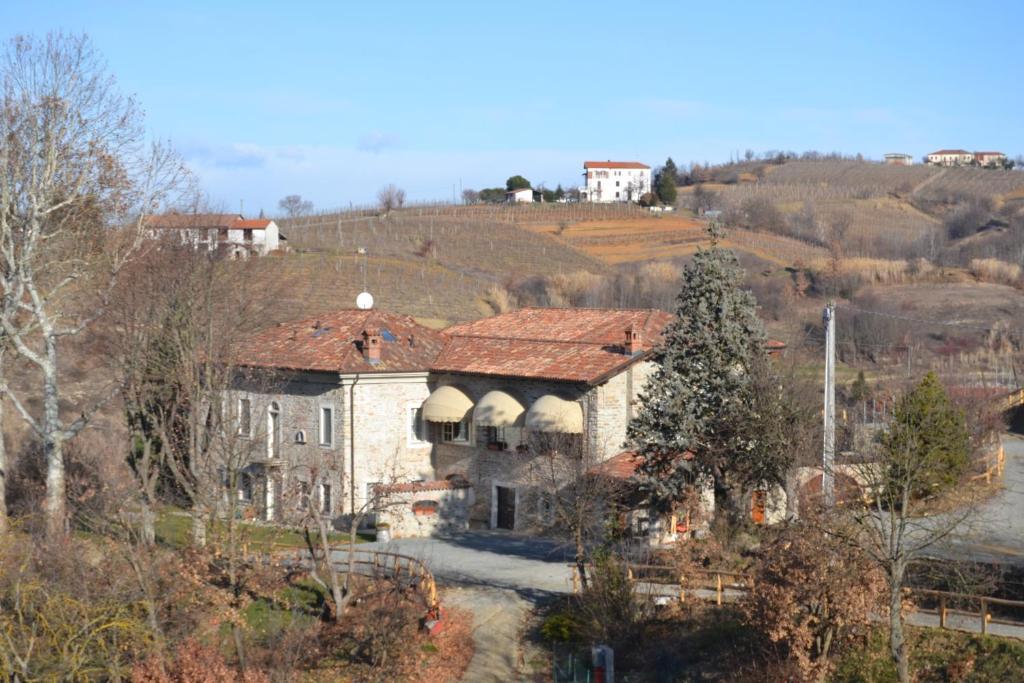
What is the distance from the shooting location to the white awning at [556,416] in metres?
32.6

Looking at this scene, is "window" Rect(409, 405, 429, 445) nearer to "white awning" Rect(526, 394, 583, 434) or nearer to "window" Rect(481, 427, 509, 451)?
"window" Rect(481, 427, 509, 451)

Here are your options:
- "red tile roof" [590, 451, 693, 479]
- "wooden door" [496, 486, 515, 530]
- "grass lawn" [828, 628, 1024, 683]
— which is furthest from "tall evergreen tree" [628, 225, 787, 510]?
"grass lawn" [828, 628, 1024, 683]

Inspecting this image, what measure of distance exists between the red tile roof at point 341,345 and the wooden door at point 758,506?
10.8 m

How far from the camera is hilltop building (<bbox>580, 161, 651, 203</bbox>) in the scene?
163m

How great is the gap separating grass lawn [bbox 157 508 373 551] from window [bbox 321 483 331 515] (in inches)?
61.6

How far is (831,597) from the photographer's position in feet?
69.8

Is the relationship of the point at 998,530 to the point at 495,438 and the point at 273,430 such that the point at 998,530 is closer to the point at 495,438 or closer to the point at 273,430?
the point at 495,438

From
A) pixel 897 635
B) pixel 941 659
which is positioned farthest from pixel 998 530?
pixel 897 635

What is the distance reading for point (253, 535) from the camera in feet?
111

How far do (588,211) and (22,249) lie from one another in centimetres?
9367

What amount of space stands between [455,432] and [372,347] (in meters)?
3.56

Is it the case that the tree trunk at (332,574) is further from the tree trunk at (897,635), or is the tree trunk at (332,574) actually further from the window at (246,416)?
the tree trunk at (897,635)

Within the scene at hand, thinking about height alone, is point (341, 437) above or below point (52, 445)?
below

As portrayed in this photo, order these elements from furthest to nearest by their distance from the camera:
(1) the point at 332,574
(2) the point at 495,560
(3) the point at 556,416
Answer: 1. (3) the point at 556,416
2. (2) the point at 495,560
3. (1) the point at 332,574
